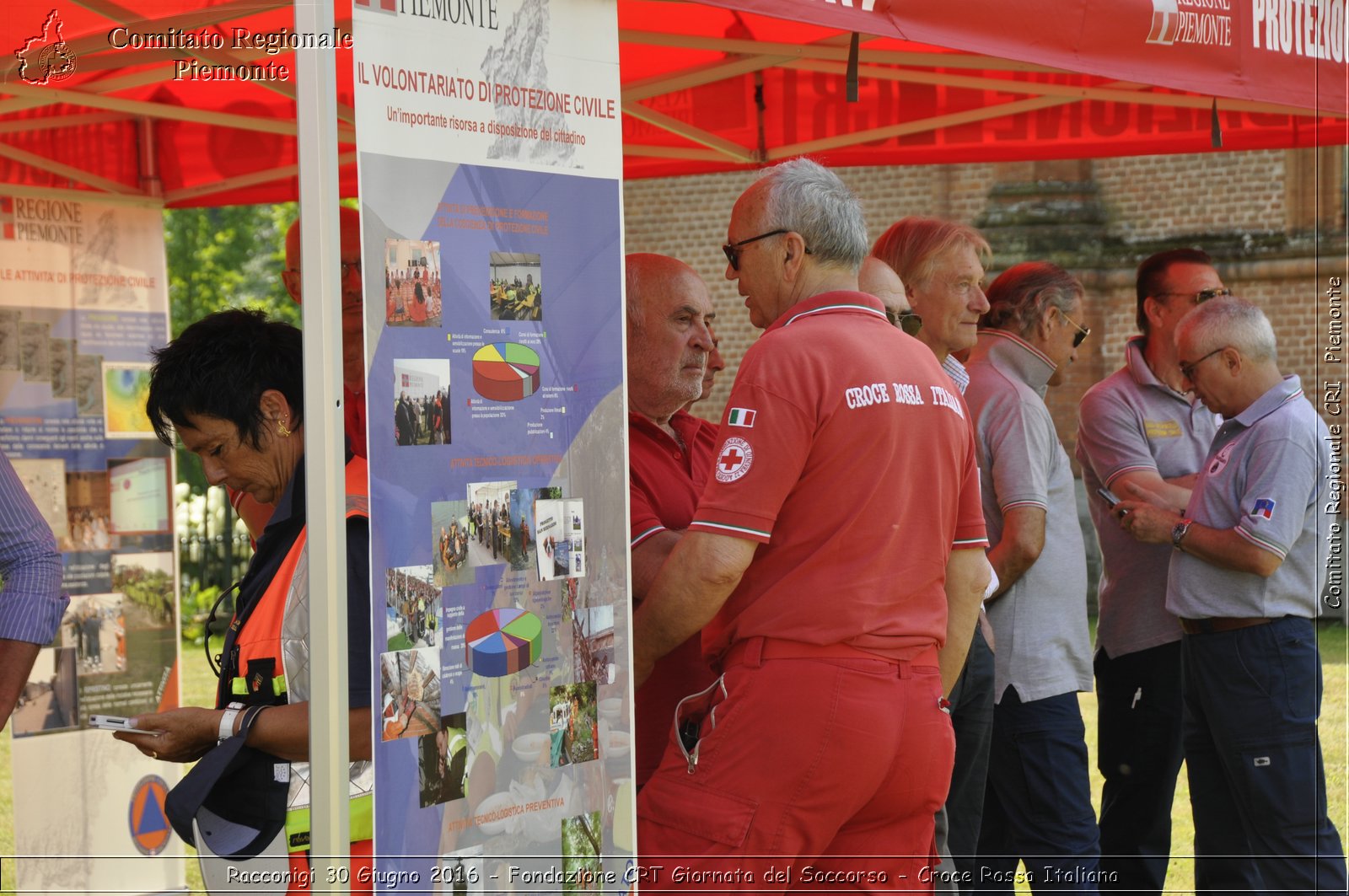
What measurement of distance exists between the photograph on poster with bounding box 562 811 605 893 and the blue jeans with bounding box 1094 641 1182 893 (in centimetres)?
266

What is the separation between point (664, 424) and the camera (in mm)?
3148

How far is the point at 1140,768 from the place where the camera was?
15.0ft

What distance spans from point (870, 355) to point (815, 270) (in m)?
0.26

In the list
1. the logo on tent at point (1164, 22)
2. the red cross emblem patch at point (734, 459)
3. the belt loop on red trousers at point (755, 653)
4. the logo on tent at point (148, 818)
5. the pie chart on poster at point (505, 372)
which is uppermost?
the logo on tent at point (1164, 22)

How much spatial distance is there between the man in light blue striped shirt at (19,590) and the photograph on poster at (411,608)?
1226 millimetres

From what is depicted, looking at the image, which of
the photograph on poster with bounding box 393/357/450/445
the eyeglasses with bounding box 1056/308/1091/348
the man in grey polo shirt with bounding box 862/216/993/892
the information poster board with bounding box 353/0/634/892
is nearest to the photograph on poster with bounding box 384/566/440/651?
the information poster board with bounding box 353/0/634/892

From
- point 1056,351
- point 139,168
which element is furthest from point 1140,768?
point 139,168

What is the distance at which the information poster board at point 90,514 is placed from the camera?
191 inches

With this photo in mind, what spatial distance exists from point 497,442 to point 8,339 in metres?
3.29

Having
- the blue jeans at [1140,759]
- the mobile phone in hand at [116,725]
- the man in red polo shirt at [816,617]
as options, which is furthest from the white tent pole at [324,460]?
the blue jeans at [1140,759]

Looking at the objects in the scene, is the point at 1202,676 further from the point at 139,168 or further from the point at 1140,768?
the point at 139,168

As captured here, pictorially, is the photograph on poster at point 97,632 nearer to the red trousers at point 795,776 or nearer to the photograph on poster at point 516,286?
the red trousers at point 795,776

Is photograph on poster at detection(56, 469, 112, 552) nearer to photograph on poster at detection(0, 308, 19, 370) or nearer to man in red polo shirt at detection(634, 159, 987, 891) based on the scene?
photograph on poster at detection(0, 308, 19, 370)

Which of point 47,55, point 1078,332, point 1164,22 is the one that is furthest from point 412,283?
point 1078,332
